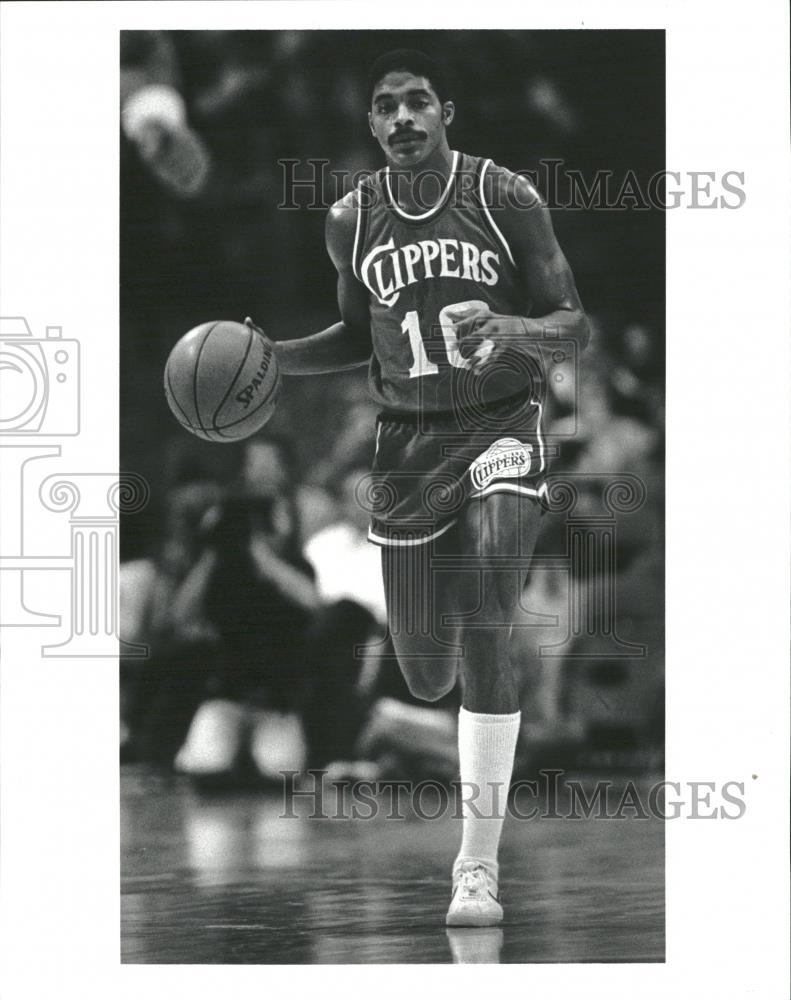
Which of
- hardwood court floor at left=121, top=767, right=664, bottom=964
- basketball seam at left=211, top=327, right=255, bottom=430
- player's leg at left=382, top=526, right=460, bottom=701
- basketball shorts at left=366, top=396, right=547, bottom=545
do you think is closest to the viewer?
basketball seam at left=211, top=327, right=255, bottom=430

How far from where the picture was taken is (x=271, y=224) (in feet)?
18.1

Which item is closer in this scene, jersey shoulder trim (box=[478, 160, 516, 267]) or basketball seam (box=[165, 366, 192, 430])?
basketball seam (box=[165, 366, 192, 430])

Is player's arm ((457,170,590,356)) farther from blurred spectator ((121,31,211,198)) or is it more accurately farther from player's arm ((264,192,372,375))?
blurred spectator ((121,31,211,198))

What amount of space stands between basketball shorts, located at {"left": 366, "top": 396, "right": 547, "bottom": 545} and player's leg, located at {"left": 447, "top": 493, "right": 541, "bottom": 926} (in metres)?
0.07

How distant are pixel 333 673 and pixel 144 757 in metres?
0.72

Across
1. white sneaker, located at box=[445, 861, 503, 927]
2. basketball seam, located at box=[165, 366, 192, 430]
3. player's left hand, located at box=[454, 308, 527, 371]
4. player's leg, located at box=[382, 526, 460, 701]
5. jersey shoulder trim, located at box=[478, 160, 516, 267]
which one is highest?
jersey shoulder trim, located at box=[478, 160, 516, 267]

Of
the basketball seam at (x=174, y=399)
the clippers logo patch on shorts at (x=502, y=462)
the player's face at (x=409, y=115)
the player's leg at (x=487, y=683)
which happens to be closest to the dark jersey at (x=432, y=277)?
the player's face at (x=409, y=115)

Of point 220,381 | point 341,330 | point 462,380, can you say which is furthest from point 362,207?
point 220,381

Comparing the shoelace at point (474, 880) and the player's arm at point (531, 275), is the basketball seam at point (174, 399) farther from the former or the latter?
the shoelace at point (474, 880)

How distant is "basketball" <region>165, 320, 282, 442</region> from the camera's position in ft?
16.6

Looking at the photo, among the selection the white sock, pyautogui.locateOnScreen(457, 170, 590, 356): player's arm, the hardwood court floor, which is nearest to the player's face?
pyautogui.locateOnScreen(457, 170, 590, 356): player's arm

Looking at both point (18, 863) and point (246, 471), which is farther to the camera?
point (246, 471)

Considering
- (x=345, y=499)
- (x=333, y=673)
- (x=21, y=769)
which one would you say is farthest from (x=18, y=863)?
(x=345, y=499)

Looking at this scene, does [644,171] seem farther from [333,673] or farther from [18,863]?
[18,863]
